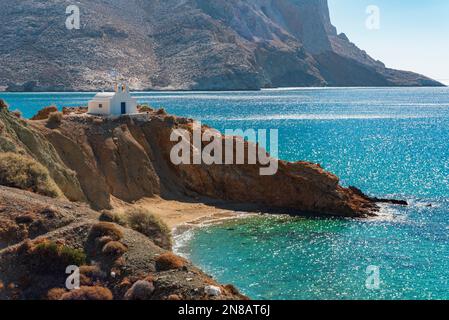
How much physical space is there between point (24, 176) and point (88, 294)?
13.4m

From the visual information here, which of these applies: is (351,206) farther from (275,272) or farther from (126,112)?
(126,112)

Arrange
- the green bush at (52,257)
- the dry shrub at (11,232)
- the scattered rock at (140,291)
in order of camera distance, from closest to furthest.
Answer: the scattered rock at (140,291), the green bush at (52,257), the dry shrub at (11,232)

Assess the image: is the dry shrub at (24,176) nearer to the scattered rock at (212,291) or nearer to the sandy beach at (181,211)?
the sandy beach at (181,211)

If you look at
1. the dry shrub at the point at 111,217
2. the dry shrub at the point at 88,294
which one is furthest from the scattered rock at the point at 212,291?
the dry shrub at the point at 111,217

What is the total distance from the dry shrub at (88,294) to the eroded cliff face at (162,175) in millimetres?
24432

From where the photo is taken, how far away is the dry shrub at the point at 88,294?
1734cm

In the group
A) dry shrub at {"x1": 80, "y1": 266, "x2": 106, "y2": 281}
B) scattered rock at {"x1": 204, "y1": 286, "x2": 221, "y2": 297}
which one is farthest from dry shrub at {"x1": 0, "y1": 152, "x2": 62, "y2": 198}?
scattered rock at {"x1": 204, "y1": 286, "x2": 221, "y2": 297}

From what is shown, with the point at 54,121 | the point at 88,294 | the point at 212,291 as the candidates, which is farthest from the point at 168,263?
the point at 54,121

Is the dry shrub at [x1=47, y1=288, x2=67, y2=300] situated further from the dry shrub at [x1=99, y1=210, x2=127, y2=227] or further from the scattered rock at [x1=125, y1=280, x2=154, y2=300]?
the dry shrub at [x1=99, y1=210, x2=127, y2=227]

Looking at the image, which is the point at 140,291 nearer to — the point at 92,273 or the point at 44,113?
the point at 92,273

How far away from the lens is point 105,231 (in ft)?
68.7

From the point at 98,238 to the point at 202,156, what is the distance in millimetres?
29152

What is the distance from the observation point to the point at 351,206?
148ft
